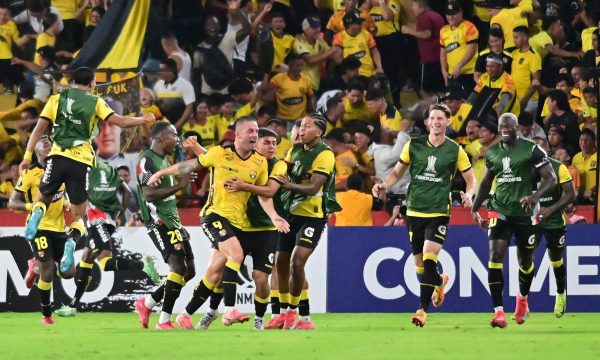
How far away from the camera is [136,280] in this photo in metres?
20.0

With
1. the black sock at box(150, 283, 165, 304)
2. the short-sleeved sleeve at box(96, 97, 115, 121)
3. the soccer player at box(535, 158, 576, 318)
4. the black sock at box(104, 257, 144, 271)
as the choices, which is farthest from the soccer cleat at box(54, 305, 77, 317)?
the soccer player at box(535, 158, 576, 318)

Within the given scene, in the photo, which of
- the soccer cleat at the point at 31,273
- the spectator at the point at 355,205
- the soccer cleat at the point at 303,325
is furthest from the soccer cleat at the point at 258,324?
the spectator at the point at 355,205

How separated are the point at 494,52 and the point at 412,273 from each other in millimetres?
4630

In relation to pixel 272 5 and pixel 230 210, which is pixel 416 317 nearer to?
pixel 230 210

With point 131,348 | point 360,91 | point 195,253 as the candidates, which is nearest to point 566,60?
point 360,91

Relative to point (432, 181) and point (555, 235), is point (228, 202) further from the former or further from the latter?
point (555, 235)

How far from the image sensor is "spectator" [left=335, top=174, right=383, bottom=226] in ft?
66.3

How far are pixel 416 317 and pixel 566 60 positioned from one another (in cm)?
914

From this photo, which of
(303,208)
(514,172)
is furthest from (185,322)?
(514,172)

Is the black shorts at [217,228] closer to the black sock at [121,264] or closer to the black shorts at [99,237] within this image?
the black shorts at [99,237]

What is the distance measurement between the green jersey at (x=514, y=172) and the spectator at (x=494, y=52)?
6557mm

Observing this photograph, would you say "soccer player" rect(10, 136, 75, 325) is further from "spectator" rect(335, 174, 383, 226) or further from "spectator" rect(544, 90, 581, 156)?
"spectator" rect(544, 90, 581, 156)

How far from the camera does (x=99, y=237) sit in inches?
754

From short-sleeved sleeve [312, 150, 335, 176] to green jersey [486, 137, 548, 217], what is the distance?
1922 mm
